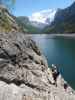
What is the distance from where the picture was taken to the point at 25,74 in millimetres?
30234

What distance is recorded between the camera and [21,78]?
29.0 m

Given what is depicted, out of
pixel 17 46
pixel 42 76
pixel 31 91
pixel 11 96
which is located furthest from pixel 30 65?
pixel 11 96

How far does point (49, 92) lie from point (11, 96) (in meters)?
5.23

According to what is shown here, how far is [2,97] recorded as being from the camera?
2434 cm

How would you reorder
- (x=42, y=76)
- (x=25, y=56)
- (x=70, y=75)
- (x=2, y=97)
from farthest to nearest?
(x=70, y=75) < (x=25, y=56) < (x=42, y=76) < (x=2, y=97)

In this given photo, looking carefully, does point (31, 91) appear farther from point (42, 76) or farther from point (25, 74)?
point (42, 76)

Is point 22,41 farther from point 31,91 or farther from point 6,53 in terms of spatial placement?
point 31,91

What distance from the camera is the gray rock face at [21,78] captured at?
25.6 metres

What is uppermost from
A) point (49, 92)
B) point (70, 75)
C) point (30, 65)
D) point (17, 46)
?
point (17, 46)

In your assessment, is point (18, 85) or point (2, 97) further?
point (18, 85)

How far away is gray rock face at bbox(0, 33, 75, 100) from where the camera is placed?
A: 2559 centimetres

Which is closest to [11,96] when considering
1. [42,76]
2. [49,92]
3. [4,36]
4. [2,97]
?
[2,97]

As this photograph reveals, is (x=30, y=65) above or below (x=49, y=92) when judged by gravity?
above

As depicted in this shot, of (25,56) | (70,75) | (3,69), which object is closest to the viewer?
(3,69)
